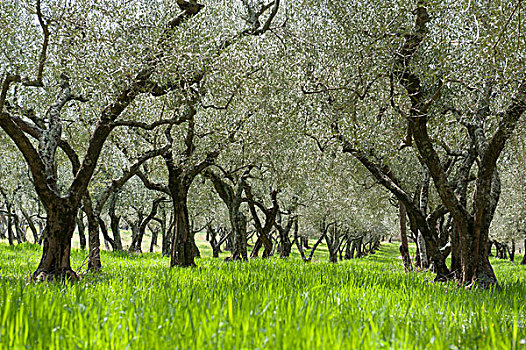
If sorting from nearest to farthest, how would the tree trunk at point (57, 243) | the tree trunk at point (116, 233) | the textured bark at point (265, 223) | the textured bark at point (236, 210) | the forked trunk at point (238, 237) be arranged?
the tree trunk at point (57, 243) → the textured bark at point (236, 210) → the forked trunk at point (238, 237) → the textured bark at point (265, 223) → the tree trunk at point (116, 233)

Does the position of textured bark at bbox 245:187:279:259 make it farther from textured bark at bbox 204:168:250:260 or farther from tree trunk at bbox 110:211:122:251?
tree trunk at bbox 110:211:122:251

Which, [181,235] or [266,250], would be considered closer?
[181,235]

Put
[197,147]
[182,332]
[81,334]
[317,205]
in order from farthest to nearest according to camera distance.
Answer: [317,205] → [197,147] → [182,332] → [81,334]

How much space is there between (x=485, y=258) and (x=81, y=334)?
1005 cm

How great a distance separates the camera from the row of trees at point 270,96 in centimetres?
954

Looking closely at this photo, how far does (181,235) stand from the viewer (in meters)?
14.6

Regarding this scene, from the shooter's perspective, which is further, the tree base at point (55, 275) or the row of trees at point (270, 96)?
the row of trees at point (270, 96)

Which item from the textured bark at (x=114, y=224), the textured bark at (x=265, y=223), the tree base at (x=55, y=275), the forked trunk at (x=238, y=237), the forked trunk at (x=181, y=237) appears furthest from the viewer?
the textured bark at (x=114, y=224)

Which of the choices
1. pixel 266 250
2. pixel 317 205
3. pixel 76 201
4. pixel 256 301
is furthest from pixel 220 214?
pixel 256 301

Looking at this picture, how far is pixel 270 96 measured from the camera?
1523cm

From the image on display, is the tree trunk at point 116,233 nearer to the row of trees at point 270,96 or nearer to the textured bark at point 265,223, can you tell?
the textured bark at point 265,223

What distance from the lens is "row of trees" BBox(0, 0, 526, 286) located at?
9.54 meters

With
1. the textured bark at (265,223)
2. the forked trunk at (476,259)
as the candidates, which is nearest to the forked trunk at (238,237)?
the textured bark at (265,223)

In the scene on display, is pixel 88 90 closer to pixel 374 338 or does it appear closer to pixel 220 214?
pixel 374 338
